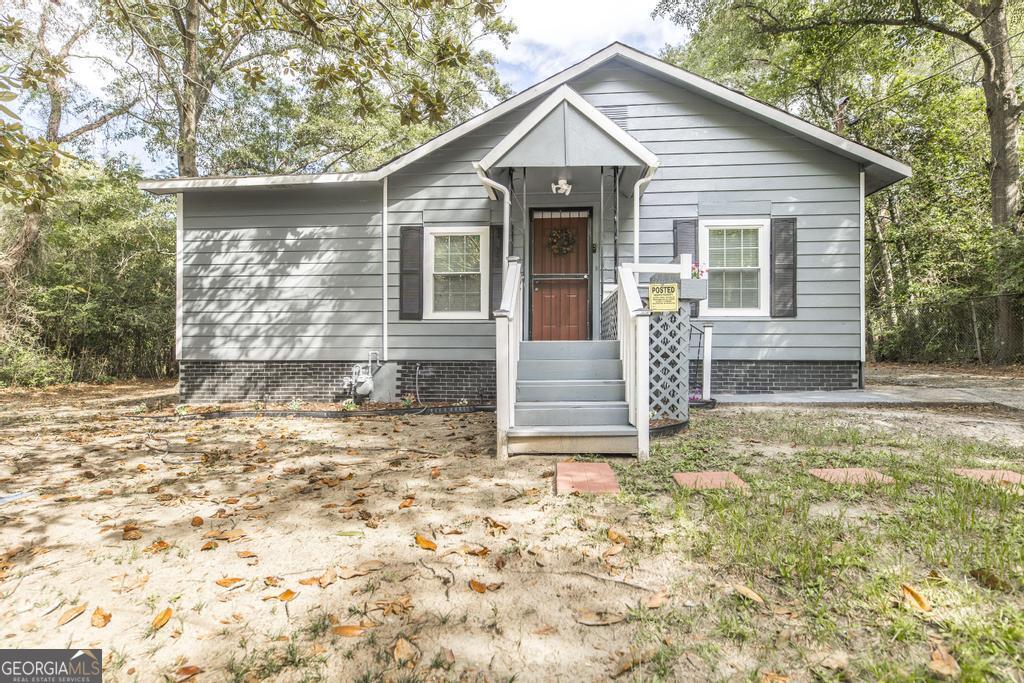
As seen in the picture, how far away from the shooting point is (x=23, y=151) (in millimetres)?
3705

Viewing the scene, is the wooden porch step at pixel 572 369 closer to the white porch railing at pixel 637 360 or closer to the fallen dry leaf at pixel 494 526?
the white porch railing at pixel 637 360

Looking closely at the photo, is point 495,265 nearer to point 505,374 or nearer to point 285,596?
point 505,374

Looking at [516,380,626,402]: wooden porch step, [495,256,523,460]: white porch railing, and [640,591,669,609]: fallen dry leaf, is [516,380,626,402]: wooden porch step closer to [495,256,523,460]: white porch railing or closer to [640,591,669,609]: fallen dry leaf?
[495,256,523,460]: white porch railing

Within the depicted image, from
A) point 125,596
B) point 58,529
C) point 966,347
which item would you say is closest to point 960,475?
point 125,596

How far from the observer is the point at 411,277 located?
24.8 ft

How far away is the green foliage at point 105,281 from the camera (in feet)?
35.7

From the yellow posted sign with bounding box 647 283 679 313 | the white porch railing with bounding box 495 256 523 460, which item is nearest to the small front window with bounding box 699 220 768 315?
the yellow posted sign with bounding box 647 283 679 313

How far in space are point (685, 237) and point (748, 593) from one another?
20.3 ft

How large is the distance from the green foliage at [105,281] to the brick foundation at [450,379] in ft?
27.1

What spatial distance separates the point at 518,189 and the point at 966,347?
11985mm

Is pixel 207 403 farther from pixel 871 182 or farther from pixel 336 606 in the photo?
pixel 871 182

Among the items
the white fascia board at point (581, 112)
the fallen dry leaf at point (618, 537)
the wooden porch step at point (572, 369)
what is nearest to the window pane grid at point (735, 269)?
the white fascia board at point (581, 112)

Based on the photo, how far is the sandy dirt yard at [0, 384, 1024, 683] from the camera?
1598mm

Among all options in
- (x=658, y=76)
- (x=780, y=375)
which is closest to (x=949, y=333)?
(x=780, y=375)
